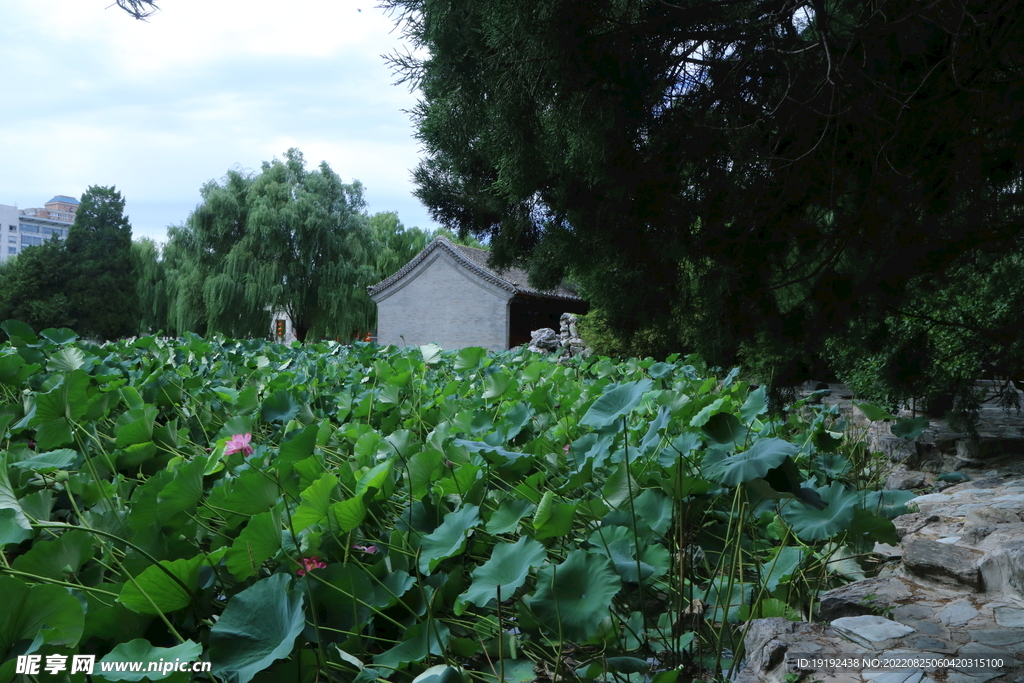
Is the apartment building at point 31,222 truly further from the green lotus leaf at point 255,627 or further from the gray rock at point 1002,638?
the gray rock at point 1002,638

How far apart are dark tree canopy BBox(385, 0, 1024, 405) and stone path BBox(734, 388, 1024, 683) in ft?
2.73

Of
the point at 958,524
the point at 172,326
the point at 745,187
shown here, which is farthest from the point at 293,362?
the point at 172,326

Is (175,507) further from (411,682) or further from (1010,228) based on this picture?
(1010,228)

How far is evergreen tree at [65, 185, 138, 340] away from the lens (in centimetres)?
2394

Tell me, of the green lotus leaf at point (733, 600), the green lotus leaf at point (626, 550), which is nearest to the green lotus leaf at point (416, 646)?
the green lotus leaf at point (626, 550)

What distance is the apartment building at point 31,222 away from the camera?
283 feet

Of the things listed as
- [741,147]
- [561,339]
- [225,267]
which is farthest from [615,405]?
[225,267]

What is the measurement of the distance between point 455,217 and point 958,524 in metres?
2.51

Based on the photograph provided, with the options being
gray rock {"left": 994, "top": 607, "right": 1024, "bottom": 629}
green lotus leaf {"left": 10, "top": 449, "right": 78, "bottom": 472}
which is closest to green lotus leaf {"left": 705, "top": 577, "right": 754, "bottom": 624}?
gray rock {"left": 994, "top": 607, "right": 1024, "bottom": 629}

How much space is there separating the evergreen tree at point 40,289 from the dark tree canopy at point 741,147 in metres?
25.4

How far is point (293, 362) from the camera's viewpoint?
16.0 ft

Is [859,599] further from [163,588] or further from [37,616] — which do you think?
[37,616]

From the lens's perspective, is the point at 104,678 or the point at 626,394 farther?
the point at 626,394

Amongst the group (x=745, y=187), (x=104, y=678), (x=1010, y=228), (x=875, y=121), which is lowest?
(x=104, y=678)
